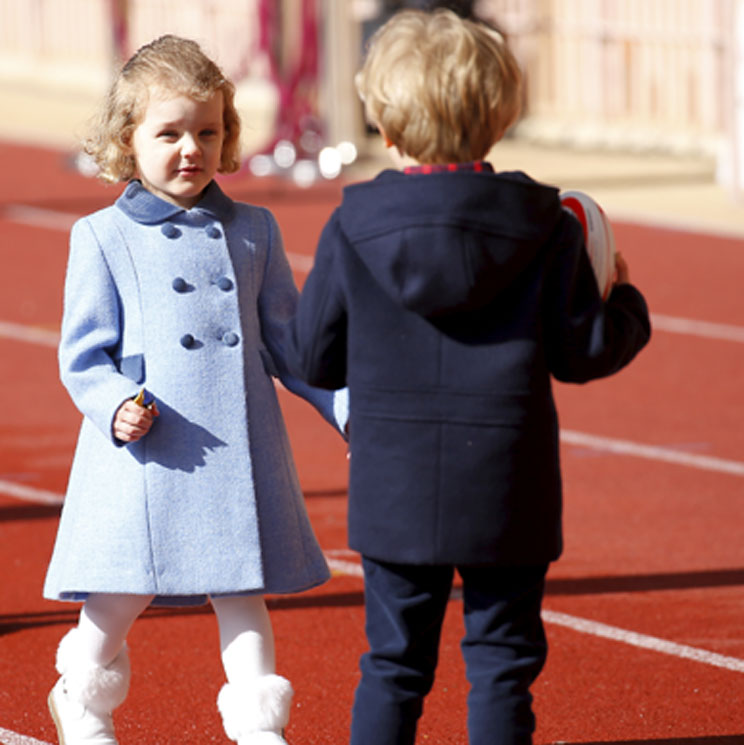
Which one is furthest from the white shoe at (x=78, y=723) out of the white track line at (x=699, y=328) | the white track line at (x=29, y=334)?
the white track line at (x=699, y=328)

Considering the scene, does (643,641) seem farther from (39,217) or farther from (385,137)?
(39,217)

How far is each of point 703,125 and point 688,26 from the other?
1.07 m

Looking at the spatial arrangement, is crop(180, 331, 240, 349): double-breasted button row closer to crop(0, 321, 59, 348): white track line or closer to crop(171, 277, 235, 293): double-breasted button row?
crop(171, 277, 235, 293): double-breasted button row

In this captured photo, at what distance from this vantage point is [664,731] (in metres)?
4.36

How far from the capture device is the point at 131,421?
3584mm

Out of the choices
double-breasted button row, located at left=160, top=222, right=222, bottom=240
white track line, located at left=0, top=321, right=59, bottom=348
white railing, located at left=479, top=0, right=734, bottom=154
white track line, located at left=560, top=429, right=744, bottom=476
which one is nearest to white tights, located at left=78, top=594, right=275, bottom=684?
double-breasted button row, located at left=160, top=222, right=222, bottom=240

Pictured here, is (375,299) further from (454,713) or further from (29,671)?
(29,671)

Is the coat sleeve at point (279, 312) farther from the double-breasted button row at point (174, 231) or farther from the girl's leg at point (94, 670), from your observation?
the girl's leg at point (94, 670)

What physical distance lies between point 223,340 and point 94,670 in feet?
2.43

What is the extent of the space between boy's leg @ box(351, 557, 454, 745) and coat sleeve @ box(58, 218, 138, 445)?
0.67 meters

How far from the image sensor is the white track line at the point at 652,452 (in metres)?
7.32

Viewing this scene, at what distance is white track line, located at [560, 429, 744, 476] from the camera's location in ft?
24.0

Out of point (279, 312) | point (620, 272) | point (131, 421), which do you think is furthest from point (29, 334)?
point (620, 272)

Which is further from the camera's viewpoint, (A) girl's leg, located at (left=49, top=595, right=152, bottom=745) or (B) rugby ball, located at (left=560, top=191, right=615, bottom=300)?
(A) girl's leg, located at (left=49, top=595, right=152, bottom=745)
